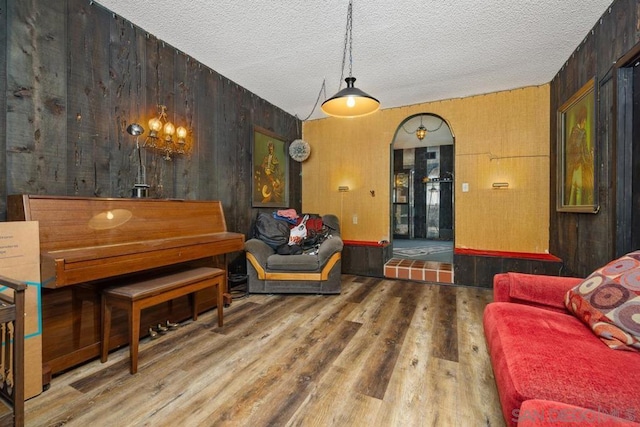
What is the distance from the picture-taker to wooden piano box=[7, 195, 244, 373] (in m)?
1.68

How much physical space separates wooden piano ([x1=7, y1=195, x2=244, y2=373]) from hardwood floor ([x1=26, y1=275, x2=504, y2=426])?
208 mm

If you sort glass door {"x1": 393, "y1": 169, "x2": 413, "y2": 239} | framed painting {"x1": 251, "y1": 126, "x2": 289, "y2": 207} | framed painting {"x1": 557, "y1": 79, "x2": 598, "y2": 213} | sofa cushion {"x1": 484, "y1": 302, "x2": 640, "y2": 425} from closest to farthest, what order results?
1. sofa cushion {"x1": 484, "y1": 302, "x2": 640, "y2": 425}
2. framed painting {"x1": 557, "y1": 79, "x2": 598, "y2": 213}
3. framed painting {"x1": 251, "y1": 126, "x2": 289, "y2": 207}
4. glass door {"x1": 393, "y1": 169, "x2": 413, "y2": 239}

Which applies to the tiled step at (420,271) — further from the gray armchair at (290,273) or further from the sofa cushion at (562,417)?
the sofa cushion at (562,417)

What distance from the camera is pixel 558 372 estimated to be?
104 cm

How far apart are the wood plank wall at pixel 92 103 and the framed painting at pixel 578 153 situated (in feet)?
12.4

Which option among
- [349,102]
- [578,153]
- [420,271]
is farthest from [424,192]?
[349,102]

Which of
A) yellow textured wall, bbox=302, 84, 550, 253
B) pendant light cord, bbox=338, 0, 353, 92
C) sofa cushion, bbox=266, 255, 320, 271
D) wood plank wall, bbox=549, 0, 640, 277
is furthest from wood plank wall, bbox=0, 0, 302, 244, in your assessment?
wood plank wall, bbox=549, 0, 640, 277

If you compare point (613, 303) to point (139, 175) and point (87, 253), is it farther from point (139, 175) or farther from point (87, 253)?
point (139, 175)

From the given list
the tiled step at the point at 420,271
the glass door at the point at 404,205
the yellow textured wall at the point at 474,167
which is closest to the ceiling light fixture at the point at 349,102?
the yellow textured wall at the point at 474,167

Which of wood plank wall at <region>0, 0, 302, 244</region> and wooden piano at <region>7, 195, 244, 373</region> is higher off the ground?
wood plank wall at <region>0, 0, 302, 244</region>

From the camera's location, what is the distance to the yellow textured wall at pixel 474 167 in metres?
3.75

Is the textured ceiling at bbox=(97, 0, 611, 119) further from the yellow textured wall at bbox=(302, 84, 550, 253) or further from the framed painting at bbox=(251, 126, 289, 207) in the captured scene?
the framed painting at bbox=(251, 126, 289, 207)

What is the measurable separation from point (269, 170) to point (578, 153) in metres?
3.71

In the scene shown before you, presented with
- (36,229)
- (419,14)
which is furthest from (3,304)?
(419,14)
